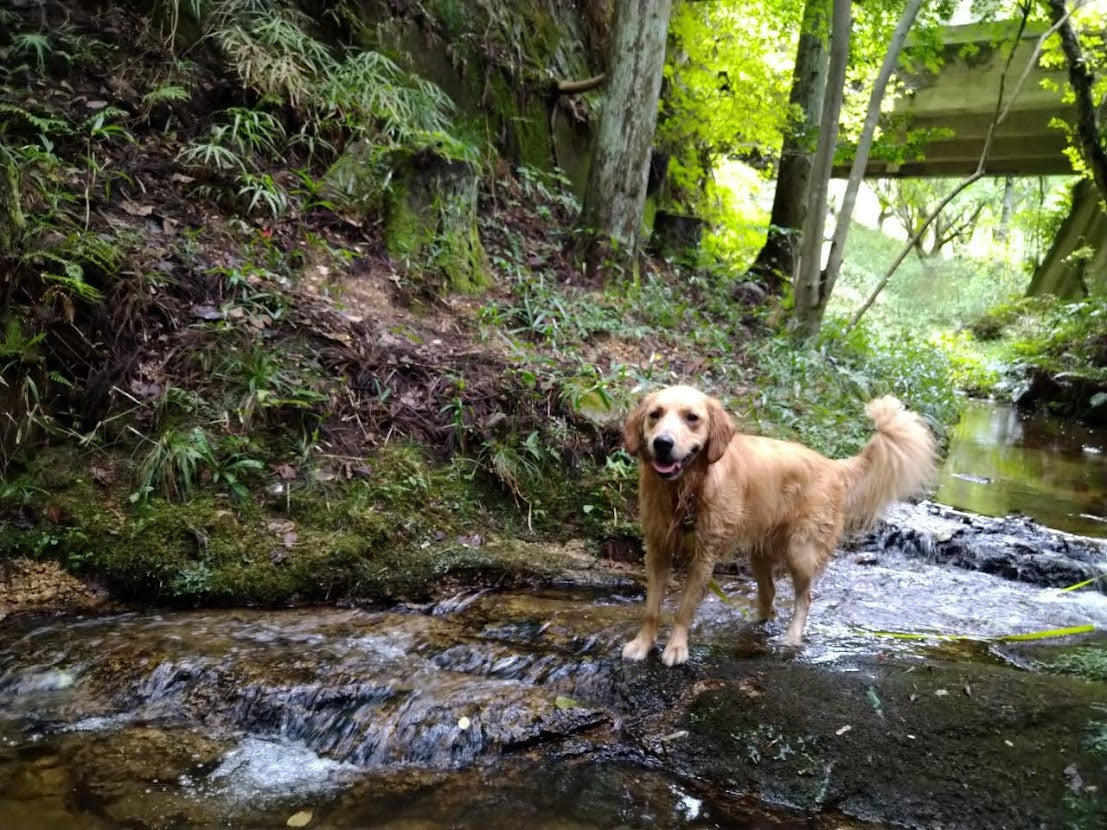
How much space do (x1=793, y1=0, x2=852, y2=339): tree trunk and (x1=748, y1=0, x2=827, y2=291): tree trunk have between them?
1637mm

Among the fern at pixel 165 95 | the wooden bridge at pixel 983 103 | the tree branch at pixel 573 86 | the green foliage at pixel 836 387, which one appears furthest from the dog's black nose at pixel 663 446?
the wooden bridge at pixel 983 103

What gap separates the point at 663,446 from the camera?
345 centimetres

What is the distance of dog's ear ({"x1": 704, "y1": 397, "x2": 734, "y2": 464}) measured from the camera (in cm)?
369

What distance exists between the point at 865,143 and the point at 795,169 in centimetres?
422

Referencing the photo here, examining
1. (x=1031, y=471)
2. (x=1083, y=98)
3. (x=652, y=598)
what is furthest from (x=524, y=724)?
(x=1083, y=98)

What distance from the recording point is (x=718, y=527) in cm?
381

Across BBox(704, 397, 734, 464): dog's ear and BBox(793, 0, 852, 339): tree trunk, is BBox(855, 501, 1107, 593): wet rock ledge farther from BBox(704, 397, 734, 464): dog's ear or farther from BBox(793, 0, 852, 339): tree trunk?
BBox(793, 0, 852, 339): tree trunk

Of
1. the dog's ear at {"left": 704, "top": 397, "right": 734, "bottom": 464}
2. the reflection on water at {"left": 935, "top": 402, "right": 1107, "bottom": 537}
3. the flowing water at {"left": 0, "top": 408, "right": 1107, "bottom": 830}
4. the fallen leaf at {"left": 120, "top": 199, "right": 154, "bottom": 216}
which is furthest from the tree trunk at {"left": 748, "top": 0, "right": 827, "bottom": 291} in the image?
the fallen leaf at {"left": 120, "top": 199, "right": 154, "bottom": 216}

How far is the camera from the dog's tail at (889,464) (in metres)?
4.40

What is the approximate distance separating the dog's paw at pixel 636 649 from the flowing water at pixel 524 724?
78mm

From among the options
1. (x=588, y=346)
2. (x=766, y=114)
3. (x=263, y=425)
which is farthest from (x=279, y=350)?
(x=766, y=114)

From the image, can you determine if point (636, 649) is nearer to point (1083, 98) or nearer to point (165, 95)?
point (165, 95)

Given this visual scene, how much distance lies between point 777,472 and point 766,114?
891cm

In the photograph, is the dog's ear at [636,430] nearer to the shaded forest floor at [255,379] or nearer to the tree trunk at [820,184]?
the shaded forest floor at [255,379]
